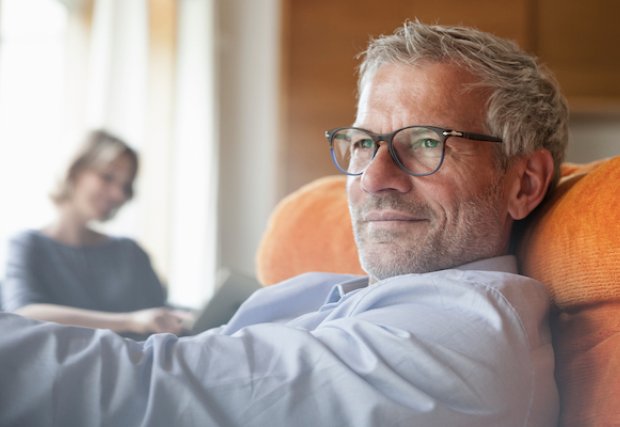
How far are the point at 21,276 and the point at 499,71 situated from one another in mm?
1989

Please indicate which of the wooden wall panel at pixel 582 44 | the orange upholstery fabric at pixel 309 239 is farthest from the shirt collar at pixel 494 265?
the wooden wall panel at pixel 582 44

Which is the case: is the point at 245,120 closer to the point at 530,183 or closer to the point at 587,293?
the point at 530,183

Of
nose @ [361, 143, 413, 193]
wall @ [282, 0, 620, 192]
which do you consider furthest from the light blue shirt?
wall @ [282, 0, 620, 192]

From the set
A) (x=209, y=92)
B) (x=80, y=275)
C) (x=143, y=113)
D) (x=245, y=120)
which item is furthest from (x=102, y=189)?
(x=245, y=120)

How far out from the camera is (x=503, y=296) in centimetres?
92

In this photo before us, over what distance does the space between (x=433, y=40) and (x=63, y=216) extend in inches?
85.9

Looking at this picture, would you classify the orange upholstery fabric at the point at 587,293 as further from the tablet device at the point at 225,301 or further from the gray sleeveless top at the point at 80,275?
the gray sleeveless top at the point at 80,275

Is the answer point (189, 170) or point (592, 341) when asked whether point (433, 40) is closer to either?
point (592, 341)

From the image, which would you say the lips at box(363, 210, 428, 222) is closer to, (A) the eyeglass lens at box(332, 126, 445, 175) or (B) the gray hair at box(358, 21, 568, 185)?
(A) the eyeglass lens at box(332, 126, 445, 175)

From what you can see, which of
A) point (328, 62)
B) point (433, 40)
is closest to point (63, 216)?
point (328, 62)

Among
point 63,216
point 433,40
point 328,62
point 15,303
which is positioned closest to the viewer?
point 433,40

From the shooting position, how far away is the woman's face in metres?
3.00

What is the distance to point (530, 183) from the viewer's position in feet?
3.96

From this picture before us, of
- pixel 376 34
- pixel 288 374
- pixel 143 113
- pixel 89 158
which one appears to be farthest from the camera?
pixel 376 34
